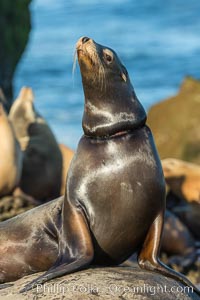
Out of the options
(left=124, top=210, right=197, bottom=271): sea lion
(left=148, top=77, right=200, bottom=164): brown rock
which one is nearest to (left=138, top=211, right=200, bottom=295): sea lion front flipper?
(left=124, top=210, right=197, bottom=271): sea lion

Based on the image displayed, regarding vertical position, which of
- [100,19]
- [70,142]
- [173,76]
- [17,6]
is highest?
[17,6]

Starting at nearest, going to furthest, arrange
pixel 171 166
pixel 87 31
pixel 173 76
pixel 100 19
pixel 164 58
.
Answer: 1. pixel 171 166
2. pixel 173 76
3. pixel 164 58
4. pixel 87 31
5. pixel 100 19

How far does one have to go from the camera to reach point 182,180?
12.5 m

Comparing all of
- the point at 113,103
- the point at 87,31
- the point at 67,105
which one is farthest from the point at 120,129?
the point at 87,31

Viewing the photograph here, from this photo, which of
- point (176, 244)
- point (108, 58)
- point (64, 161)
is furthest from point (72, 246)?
point (64, 161)

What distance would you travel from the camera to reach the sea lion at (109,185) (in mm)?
6426

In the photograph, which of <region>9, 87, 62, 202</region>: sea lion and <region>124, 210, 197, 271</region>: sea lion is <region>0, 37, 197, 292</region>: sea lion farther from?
<region>9, 87, 62, 202</region>: sea lion

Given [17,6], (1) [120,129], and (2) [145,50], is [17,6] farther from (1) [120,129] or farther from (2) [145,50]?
(2) [145,50]

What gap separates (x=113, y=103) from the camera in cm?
660

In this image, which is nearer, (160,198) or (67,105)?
(160,198)

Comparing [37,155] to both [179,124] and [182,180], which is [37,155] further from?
[179,124]

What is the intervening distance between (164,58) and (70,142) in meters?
→ 14.2

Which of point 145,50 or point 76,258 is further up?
point 76,258

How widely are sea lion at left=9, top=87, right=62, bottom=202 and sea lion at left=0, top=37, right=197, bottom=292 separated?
20.2 feet
